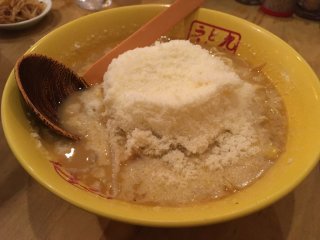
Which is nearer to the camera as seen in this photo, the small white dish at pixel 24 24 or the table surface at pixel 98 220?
the table surface at pixel 98 220

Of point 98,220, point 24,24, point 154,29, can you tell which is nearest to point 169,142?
point 98,220

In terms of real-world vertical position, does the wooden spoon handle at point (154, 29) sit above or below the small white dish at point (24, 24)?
above

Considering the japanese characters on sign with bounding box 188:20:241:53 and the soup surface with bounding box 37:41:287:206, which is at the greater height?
the japanese characters on sign with bounding box 188:20:241:53

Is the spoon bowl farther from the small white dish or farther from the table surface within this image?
the small white dish

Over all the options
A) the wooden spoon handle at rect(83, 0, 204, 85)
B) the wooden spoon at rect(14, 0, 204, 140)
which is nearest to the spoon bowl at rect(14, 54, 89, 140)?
the wooden spoon at rect(14, 0, 204, 140)

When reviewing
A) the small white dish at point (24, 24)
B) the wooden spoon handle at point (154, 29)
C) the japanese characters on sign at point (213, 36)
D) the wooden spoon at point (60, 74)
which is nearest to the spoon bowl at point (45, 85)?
the wooden spoon at point (60, 74)

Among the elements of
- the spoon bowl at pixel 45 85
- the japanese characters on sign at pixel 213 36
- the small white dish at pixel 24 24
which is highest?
the japanese characters on sign at pixel 213 36

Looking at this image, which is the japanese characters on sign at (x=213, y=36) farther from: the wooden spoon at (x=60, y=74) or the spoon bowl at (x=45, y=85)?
the spoon bowl at (x=45, y=85)

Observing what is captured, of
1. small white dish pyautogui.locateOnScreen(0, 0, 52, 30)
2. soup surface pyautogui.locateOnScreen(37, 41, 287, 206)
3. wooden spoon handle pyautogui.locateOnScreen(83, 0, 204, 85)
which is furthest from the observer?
small white dish pyautogui.locateOnScreen(0, 0, 52, 30)
